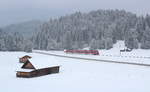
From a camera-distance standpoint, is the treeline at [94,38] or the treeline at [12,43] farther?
the treeline at [12,43]

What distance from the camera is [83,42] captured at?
449ft

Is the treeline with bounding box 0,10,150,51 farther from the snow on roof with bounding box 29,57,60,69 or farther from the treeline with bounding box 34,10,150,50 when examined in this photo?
the snow on roof with bounding box 29,57,60,69

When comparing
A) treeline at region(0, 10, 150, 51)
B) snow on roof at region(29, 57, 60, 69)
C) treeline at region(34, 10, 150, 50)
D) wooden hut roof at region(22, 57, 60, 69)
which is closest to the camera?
wooden hut roof at region(22, 57, 60, 69)

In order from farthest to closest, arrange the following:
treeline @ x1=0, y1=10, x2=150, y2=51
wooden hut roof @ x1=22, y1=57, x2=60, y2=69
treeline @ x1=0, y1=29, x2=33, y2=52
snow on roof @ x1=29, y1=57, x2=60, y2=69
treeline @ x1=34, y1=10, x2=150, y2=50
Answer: treeline @ x1=0, y1=29, x2=33, y2=52
treeline @ x1=0, y1=10, x2=150, y2=51
treeline @ x1=34, y1=10, x2=150, y2=50
snow on roof @ x1=29, y1=57, x2=60, y2=69
wooden hut roof @ x1=22, y1=57, x2=60, y2=69

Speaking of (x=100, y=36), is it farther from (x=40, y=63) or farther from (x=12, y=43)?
(x=40, y=63)

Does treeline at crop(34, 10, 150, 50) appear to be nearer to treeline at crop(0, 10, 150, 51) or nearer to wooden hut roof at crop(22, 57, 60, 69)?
treeline at crop(0, 10, 150, 51)

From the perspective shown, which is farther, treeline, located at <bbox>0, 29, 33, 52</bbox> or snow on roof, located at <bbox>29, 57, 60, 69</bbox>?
treeline, located at <bbox>0, 29, 33, 52</bbox>

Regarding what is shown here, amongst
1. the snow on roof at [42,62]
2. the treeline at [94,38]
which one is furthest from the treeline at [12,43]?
the snow on roof at [42,62]

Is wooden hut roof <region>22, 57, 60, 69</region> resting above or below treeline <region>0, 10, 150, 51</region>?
below

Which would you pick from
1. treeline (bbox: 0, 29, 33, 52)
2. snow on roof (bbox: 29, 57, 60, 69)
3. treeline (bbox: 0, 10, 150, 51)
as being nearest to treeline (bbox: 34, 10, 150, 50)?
treeline (bbox: 0, 10, 150, 51)

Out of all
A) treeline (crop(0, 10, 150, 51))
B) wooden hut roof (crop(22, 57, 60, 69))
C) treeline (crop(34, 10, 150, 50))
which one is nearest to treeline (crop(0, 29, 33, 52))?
treeline (crop(0, 10, 150, 51))

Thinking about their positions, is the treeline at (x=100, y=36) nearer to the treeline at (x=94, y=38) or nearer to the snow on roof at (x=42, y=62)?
the treeline at (x=94, y=38)

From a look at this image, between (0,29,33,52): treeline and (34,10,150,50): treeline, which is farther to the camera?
(0,29,33,52): treeline

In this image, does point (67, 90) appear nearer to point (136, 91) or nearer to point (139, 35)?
point (136, 91)
